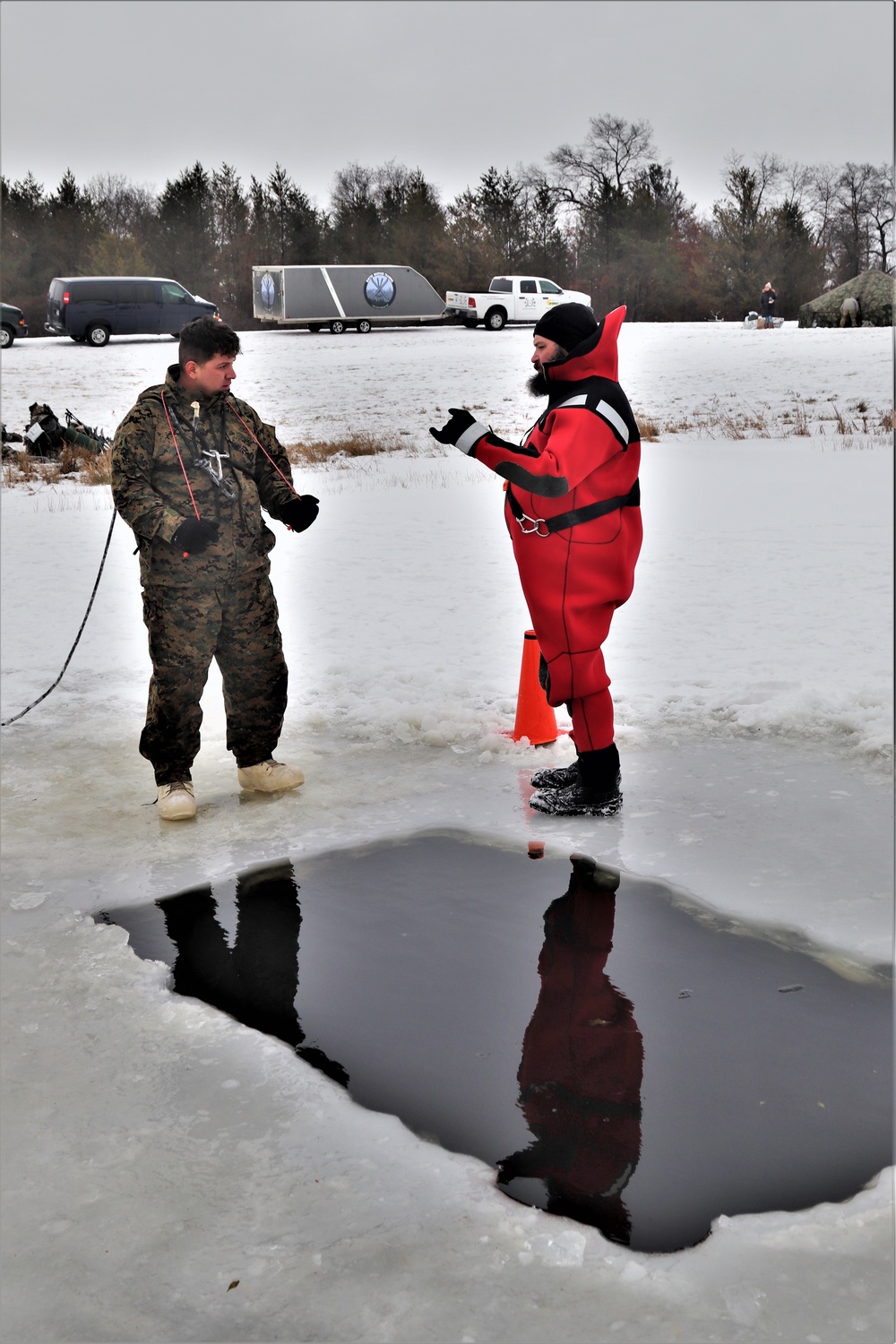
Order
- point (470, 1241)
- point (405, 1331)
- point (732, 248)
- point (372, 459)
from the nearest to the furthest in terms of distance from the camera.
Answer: point (405, 1331) < point (470, 1241) < point (372, 459) < point (732, 248)

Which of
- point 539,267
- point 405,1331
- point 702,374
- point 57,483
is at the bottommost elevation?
point 405,1331

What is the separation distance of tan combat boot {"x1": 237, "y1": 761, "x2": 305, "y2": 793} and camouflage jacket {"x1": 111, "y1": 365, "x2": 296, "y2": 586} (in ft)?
2.60

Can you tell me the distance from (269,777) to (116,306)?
21.5 meters

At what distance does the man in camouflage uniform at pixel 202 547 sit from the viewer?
4.13 metres

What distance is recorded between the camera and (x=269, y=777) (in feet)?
15.0

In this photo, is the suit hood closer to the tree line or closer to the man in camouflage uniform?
the man in camouflage uniform

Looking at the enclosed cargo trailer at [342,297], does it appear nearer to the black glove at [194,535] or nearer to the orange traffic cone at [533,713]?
the orange traffic cone at [533,713]

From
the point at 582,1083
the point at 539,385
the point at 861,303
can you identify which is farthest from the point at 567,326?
the point at 861,303

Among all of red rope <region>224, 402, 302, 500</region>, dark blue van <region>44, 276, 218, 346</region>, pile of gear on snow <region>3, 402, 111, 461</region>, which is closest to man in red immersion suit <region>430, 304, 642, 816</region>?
red rope <region>224, 402, 302, 500</region>

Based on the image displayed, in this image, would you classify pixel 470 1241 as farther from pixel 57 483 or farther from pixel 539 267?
pixel 539 267

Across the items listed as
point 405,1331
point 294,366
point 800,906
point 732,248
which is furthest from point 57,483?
point 732,248

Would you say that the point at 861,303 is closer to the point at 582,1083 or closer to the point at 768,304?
the point at 768,304

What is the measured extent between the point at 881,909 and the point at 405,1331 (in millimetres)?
2037

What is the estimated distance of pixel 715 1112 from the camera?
2553 mm
